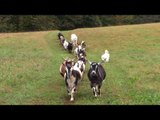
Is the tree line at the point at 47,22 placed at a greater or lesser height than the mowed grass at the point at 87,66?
greater

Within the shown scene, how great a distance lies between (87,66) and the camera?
2452cm

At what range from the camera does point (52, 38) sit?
4044 cm

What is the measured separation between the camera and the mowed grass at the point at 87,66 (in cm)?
1673
